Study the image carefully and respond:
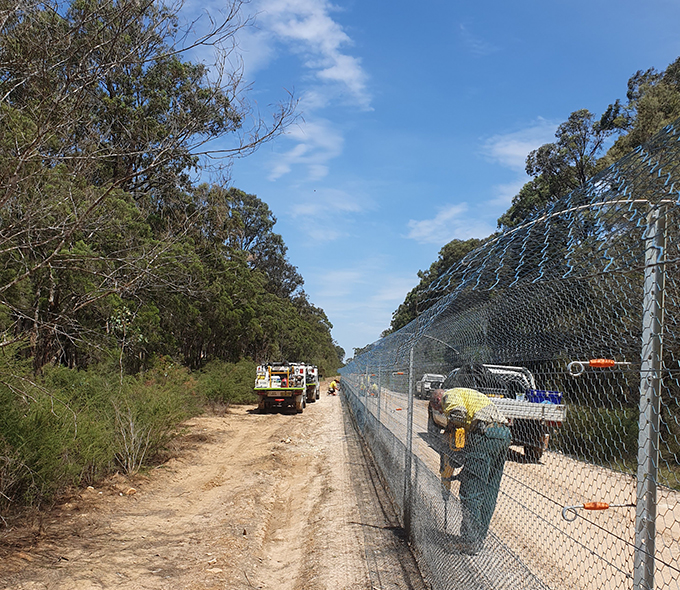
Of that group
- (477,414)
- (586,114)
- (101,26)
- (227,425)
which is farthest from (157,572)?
(586,114)

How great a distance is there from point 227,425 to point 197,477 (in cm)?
848

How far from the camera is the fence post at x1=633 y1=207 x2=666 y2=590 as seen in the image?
6.00ft

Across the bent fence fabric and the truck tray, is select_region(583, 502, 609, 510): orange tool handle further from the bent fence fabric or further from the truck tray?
the truck tray

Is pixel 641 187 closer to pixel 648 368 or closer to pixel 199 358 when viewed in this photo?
pixel 648 368

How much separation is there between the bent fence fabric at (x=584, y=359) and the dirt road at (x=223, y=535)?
3.39ft

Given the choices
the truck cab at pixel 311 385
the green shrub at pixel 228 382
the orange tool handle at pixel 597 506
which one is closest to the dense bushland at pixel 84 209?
the orange tool handle at pixel 597 506

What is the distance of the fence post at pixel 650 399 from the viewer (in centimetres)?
183

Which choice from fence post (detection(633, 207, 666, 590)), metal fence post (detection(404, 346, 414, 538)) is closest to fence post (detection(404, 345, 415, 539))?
metal fence post (detection(404, 346, 414, 538))

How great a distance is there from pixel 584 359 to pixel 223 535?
17.5 ft

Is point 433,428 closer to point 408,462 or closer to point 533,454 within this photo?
point 408,462

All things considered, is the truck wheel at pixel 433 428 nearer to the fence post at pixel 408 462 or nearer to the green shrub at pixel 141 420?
the fence post at pixel 408 462

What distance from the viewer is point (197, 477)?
10656mm

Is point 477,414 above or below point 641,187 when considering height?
below

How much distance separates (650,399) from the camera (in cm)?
185
